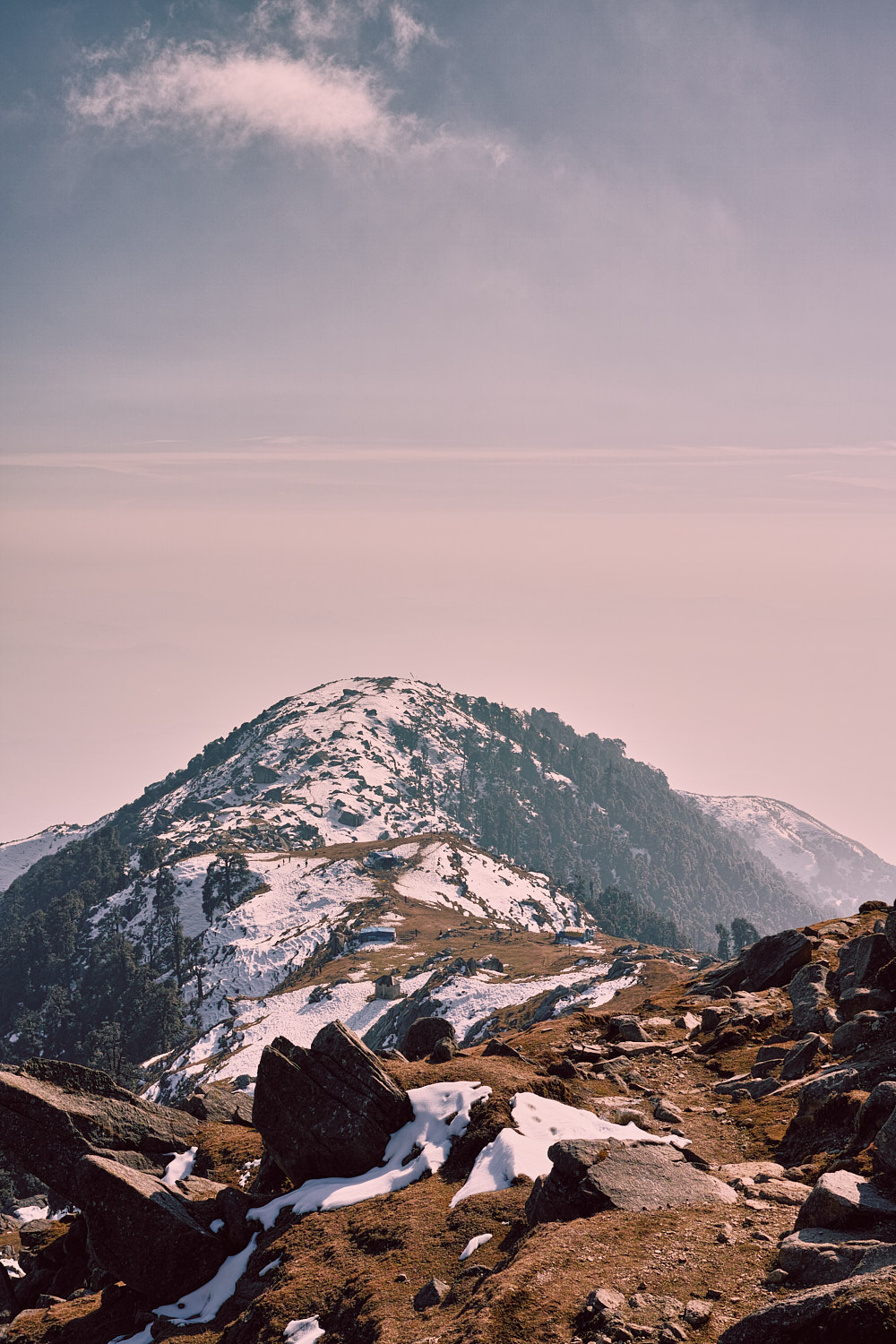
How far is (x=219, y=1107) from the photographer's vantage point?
41250 mm

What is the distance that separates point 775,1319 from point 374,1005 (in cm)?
20157

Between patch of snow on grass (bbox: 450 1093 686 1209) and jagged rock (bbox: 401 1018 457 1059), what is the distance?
42.6ft

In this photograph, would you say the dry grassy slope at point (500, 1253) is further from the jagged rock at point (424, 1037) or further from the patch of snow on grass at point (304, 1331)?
the jagged rock at point (424, 1037)

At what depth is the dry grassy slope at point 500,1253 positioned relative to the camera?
16688mm

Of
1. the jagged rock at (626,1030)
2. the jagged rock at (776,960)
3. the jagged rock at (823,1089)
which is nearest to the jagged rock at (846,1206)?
the jagged rock at (823,1089)

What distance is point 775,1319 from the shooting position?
12742mm

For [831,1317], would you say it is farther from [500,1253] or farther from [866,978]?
[866,978]

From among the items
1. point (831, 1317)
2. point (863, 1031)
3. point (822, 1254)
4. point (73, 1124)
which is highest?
point (831, 1317)

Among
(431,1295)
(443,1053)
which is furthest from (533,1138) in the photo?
(443,1053)

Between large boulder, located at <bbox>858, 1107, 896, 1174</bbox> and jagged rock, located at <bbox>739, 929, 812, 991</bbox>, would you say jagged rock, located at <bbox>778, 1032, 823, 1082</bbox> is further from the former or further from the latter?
jagged rock, located at <bbox>739, 929, 812, 991</bbox>

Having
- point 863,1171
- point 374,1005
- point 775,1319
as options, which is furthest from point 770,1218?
point 374,1005

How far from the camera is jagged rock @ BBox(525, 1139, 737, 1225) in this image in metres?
20.7

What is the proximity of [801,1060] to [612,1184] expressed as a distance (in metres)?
12.1

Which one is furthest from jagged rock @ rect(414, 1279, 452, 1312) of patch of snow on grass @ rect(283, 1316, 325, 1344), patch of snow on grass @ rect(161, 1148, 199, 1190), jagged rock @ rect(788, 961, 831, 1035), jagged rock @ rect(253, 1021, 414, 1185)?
jagged rock @ rect(788, 961, 831, 1035)
